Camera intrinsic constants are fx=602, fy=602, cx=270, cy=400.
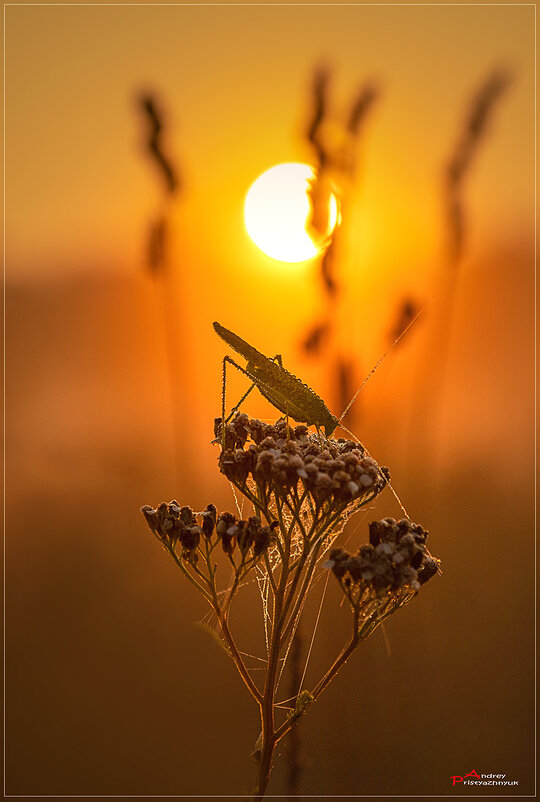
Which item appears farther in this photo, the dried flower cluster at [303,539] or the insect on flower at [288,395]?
the insect on flower at [288,395]

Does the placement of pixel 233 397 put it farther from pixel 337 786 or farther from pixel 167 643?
pixel 337 786

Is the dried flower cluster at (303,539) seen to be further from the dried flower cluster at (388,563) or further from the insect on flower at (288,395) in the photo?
the insect on flower at (288,395)

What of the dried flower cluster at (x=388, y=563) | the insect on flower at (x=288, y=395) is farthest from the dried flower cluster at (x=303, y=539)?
the insect on flower at (x=288, y=395)

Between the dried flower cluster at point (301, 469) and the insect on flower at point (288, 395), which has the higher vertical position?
the insect on flower at point (288, 395)

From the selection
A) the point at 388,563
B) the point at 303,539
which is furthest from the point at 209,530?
the point at 388,563

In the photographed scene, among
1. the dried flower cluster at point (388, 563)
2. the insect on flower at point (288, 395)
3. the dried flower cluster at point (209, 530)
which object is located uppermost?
the insect on flower at point (288, 395)

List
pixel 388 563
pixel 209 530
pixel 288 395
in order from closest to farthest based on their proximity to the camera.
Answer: pixel 388 563
pixel 209 530
pixel 288 395

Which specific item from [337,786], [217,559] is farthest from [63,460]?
[337,786]


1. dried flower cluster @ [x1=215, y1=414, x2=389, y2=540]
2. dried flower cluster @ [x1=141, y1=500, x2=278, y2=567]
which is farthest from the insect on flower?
dried flower cluster @ [x1=141, y1=500, x2=278, y2=567]

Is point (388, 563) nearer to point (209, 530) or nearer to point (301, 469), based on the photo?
point (301, 469)

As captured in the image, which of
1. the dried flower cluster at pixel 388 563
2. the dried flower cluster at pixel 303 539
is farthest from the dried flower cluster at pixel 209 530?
the dried flower cluster at pixel 388 563

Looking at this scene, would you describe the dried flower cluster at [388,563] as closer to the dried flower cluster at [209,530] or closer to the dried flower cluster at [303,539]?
the dried flower cluster at [303,539]

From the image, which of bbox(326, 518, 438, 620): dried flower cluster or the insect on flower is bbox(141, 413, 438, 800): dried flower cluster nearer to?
bbox(326, 518, 438, 620): dried flower cluster
